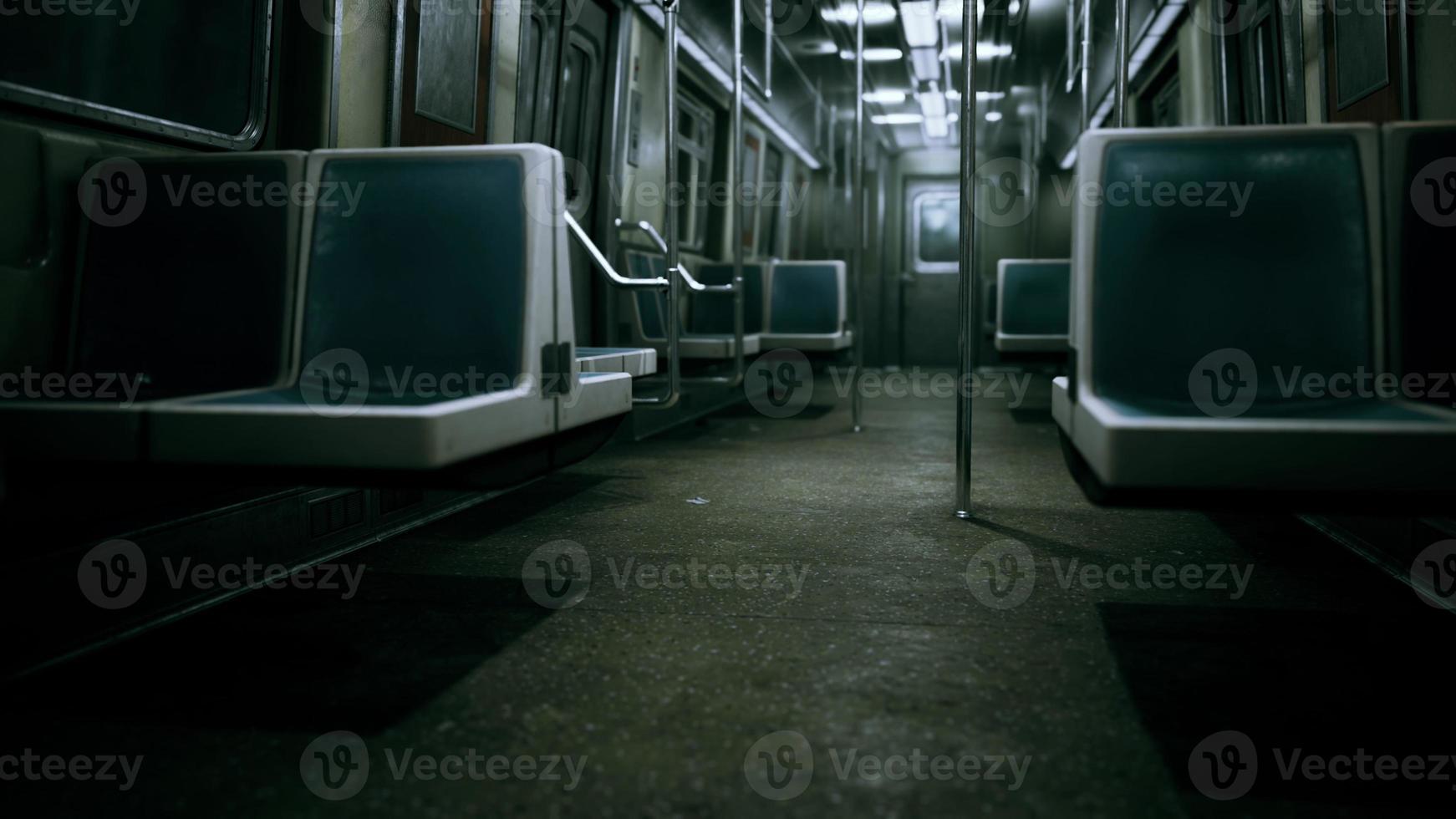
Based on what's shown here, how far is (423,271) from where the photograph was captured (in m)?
2.11

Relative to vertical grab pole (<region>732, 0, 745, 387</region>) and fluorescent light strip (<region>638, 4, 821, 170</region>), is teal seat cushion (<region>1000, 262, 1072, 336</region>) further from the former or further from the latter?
vertical grab pole (<region>732, 0, 745, 387</region>)

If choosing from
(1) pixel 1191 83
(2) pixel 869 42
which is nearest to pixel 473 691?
(1) pixel 1191 83

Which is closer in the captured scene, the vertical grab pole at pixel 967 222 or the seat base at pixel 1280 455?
the seat base at pixel 1280 455

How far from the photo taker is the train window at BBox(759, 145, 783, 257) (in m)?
9.83

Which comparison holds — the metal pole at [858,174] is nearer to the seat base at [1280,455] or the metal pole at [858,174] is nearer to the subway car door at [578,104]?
the subway car door at [578,104]

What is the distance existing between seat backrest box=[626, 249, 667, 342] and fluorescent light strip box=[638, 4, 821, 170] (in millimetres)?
1187

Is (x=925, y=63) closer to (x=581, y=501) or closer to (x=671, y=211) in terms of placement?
(x=671, y=211)

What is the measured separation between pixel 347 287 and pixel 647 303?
342cm

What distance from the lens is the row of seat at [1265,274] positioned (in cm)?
188

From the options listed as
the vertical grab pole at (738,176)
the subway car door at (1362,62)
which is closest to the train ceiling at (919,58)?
the vertical grab pole at (738,176)

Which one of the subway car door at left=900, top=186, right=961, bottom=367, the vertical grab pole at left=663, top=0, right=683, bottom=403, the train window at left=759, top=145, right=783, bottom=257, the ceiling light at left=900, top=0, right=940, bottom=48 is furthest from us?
the subway car door at left=900, top=186, right=961, bottom=367

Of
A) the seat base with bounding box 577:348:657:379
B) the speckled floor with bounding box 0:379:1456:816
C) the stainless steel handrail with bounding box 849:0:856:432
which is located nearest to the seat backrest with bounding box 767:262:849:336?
the stainless steel handrail with bounding box 849:0:856:432

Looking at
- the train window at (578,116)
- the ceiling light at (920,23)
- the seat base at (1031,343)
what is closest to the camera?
the train window at (578,116)

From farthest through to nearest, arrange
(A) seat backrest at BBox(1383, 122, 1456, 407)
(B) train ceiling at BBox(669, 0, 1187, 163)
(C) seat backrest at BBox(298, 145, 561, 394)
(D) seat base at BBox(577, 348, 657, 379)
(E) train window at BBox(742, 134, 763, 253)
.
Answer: (E) train window at BBox(742, 134, 763, 253)
(B) train ceiling at BBox(669, 0, 1187, 163)
(D) seat base at BBox(577, 348, 657, 379)
(C) seat backrest at BBox(298, 145, 561, 394)
(A) seat backrest at BBox(1383, 122, 1456, 407)
